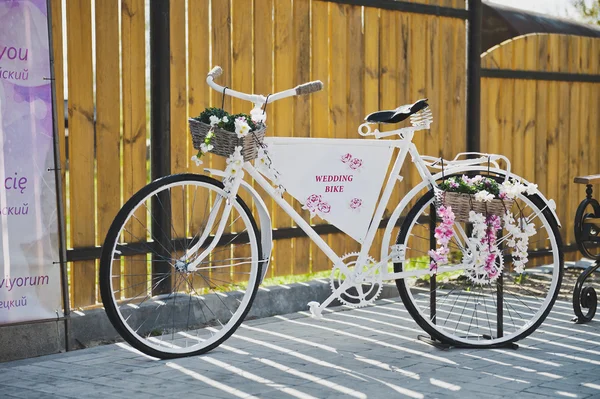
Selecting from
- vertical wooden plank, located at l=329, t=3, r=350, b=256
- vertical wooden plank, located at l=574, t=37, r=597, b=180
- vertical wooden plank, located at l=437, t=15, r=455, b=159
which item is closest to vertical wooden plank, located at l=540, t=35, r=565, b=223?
vertical wooden plank, located at l=574, t=37, r=597, b=180

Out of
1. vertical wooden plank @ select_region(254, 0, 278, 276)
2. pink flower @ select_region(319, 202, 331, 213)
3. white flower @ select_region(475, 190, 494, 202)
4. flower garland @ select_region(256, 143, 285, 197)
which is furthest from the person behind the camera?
vertical wooden plank @ select_region(254, 0, 278, 276)

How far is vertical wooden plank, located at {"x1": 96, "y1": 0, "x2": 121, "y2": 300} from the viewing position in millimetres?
5195

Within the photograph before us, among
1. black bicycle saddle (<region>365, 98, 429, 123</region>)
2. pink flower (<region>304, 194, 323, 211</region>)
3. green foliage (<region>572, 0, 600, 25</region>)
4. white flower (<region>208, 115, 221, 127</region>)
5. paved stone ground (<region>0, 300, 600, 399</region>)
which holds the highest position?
green foliage (<region>572, 0, 600, 25</region>)

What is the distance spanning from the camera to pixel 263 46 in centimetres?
605

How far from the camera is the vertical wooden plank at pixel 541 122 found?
8055 mm

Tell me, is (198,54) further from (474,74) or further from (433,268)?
(474,74)

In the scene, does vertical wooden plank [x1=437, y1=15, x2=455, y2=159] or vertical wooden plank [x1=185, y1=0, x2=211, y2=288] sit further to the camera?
vertical wooden plank [x1=437, y1=15, x2=455, y2=159]

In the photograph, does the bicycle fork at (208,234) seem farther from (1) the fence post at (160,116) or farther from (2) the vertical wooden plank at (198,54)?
(2) the vertical wooden plank at (198,54)

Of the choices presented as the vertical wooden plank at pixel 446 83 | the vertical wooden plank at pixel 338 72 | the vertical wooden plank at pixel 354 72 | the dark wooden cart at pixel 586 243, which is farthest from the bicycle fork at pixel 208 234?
the vertical wooden plank at pixel 446 83

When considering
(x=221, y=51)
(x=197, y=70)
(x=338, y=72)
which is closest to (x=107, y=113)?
(x=197, y=70)

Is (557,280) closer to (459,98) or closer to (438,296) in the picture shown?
(438,296)

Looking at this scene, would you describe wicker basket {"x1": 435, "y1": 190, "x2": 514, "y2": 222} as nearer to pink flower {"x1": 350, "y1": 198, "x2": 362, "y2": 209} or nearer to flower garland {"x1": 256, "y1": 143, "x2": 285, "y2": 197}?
pink flower {"x1": 350, "y1": 198, "x2": 362, "y2": 209}

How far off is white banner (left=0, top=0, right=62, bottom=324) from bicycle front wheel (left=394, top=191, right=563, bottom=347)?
1.80 metres

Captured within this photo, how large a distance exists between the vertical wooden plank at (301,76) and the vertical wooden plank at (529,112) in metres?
2.47
